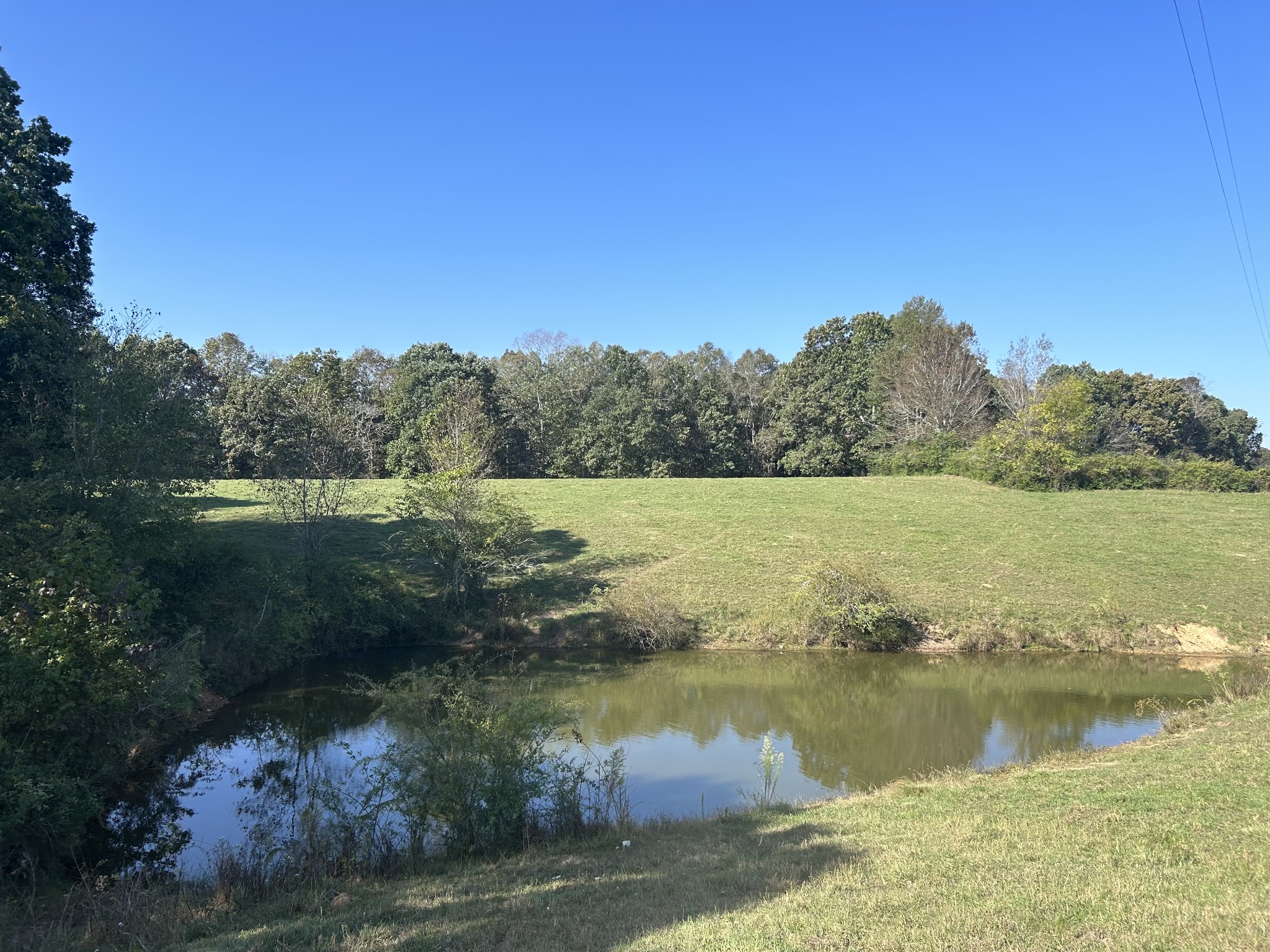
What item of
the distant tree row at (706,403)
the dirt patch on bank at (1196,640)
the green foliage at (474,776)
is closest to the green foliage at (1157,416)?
the distant tree row at (706,403)

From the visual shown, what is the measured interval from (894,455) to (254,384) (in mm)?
44482

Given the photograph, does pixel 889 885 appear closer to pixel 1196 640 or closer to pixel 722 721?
pixel 722 721

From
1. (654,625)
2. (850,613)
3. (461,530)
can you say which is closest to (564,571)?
(461,530)

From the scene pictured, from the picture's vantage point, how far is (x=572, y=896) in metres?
7.32

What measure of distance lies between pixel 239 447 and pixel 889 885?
51461mm

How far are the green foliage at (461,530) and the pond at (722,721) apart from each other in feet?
10.2

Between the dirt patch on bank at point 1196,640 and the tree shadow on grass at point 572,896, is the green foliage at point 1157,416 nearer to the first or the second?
the dirt patch on bank at point 1196,640

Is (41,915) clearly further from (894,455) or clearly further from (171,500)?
(894,455)

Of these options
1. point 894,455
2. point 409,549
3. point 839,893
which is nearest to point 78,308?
point 409,549

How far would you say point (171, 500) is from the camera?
17.2 m

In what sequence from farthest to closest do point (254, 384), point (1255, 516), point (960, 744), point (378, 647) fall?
point (254, 384), point (1255, 516), point (378, 647), point (960, 744)

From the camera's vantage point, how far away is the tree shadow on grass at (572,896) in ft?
20.9

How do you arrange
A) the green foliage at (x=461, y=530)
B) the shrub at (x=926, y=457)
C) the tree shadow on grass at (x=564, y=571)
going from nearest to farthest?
1. the green foliage at (x=461, y=530)
2. the tree shadow on grass at (x=564, y=571)
3. the shrub at (x=926, y=457)

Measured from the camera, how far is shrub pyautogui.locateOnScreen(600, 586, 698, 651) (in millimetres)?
24906
